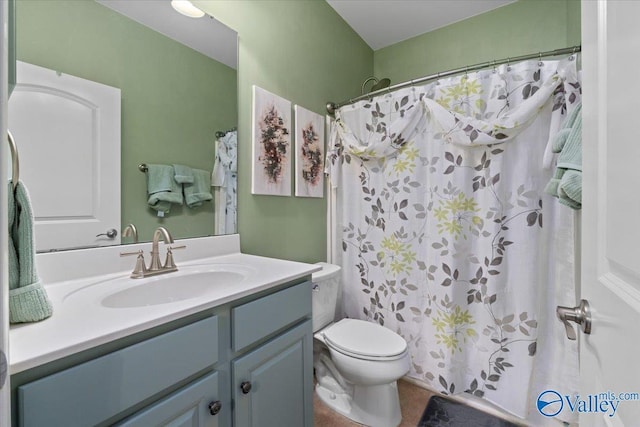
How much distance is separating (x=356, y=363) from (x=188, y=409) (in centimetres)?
88

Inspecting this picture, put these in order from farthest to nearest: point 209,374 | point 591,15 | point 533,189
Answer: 1. point 533,189
2. point 209,374
3. point 591,15

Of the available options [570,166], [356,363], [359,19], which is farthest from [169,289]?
[359,19]

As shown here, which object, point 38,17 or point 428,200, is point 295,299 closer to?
point 428,200

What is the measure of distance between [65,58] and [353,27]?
2.07 meters

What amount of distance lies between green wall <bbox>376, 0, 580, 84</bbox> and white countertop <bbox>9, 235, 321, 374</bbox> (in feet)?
6.99

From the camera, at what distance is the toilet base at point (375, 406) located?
146 cm

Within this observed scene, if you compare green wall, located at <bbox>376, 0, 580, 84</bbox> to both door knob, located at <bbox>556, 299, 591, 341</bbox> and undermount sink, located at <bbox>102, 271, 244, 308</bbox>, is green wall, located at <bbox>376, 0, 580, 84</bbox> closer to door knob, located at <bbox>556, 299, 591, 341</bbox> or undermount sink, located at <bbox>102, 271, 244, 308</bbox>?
door knob, located at <bbox>556, 299, 591, 341</bbox>

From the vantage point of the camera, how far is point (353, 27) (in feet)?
7.68

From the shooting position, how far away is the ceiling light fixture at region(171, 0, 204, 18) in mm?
1236

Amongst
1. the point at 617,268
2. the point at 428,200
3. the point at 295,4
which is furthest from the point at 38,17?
the point at 428,200

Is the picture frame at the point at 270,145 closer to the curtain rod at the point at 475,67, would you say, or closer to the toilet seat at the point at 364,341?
the curtain rod at the point at 475,67

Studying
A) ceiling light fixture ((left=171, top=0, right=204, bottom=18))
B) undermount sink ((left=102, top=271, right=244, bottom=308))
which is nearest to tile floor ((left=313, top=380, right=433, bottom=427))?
undermount sink ((left=102, top=271, right=244, bottom=308))

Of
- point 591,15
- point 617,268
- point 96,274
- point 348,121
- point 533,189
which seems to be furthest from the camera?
point 348,121

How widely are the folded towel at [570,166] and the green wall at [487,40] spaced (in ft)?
3.16
